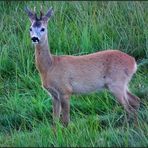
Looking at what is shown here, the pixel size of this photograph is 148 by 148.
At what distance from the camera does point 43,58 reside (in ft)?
26.4

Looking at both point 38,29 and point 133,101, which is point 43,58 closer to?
point 38,29

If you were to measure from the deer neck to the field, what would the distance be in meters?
0.54

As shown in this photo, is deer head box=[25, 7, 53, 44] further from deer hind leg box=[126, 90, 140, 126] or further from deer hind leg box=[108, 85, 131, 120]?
deer hind leg box=[126, 90, 140, 126]

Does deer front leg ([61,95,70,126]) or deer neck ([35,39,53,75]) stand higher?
deer neck ([35,39,53,75])

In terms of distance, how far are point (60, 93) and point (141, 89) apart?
4.43 ft

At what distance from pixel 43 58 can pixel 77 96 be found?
92 centimetres

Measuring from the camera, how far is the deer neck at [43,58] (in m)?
8.01

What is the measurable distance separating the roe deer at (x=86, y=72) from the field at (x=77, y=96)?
253 millimetres

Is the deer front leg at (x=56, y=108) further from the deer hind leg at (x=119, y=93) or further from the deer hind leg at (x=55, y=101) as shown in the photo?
the deer hind leg at (x=119, y=93)

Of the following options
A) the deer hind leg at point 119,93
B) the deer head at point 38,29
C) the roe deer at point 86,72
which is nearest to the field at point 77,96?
the deer hind leg at point 119,93

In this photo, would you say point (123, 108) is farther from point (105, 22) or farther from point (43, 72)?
point (105, 22)

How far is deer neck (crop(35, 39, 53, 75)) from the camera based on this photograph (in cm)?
801

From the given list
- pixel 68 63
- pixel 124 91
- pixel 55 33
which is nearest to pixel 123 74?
pixel 124 91

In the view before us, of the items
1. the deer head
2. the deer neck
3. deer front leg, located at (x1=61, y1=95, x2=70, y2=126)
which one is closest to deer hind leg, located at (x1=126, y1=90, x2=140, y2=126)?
deer front leg, located at (x1=61, y1=95, x2=70, y2=126)
